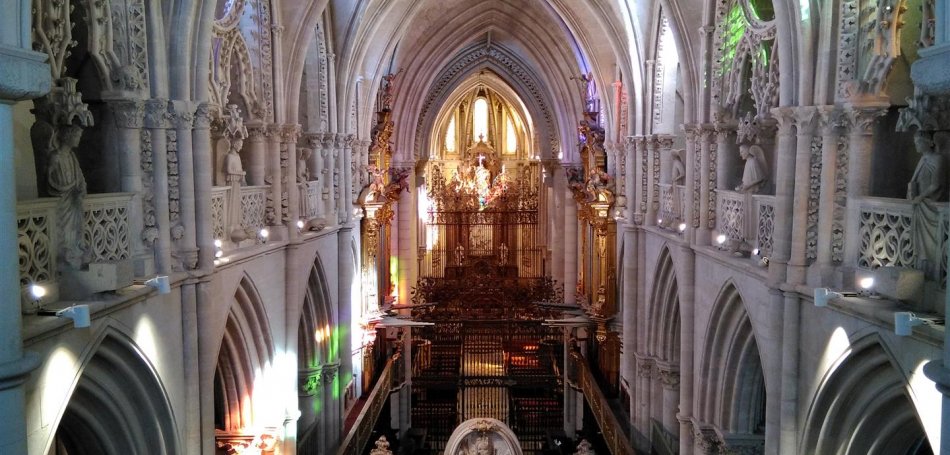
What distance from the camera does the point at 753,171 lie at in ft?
33.4

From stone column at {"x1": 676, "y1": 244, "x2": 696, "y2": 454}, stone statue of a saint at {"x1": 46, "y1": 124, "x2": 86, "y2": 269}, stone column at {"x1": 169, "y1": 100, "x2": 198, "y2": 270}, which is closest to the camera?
stone statue of a saint at {"x1": 46, "y1": 124, "x2": 86, "y2": 269}

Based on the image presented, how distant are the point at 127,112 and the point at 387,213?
16176mm

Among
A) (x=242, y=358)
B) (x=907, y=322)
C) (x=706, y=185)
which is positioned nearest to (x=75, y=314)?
(x=242, y=358)

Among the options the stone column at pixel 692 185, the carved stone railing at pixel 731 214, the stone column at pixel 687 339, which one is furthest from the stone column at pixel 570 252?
the carved stone railing at pixel 731 214

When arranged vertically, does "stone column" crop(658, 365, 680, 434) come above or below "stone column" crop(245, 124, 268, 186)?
below

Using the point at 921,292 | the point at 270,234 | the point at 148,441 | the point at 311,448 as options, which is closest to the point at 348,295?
the point at 311,448

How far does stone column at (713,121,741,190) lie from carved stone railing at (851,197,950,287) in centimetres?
404

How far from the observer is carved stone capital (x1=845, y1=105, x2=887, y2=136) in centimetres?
773

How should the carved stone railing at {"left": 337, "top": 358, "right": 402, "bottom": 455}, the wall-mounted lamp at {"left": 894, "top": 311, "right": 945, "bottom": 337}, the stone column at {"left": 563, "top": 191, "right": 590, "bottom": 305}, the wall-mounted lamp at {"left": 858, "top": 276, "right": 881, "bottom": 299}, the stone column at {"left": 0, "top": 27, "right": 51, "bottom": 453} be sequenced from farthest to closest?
1. the stone column at {"left": 563, "top": 191, "right": 590, "bottom": 305}
2. the carved stone railing at {"left": 337, "top": 358, "right": 402, "bottom": 455}
3. the wall-mounted lamp at {"left": 858, "top": 276, "right": 881, "bottom": 299}
4. the wall-mounted lamp at {"left": 894, "top": 311, "right": 945, "bottom": 337}
5. the stone column at {"left": 0, "top": 27, "right": 51, "bottom": 453}

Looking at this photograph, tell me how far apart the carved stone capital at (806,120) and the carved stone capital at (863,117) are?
0.39 m

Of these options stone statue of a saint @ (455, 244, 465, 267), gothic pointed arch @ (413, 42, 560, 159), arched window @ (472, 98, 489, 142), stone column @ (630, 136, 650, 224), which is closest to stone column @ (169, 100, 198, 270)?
stone column @ (630, 136, 650, 224)

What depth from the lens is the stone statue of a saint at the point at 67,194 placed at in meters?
6.96

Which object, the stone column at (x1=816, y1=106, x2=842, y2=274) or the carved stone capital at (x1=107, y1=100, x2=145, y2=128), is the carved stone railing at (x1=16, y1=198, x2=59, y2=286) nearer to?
the carved stone capital at (x1=107, y1=100, x2=145, y2=128)

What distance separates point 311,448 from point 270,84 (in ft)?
22.7
